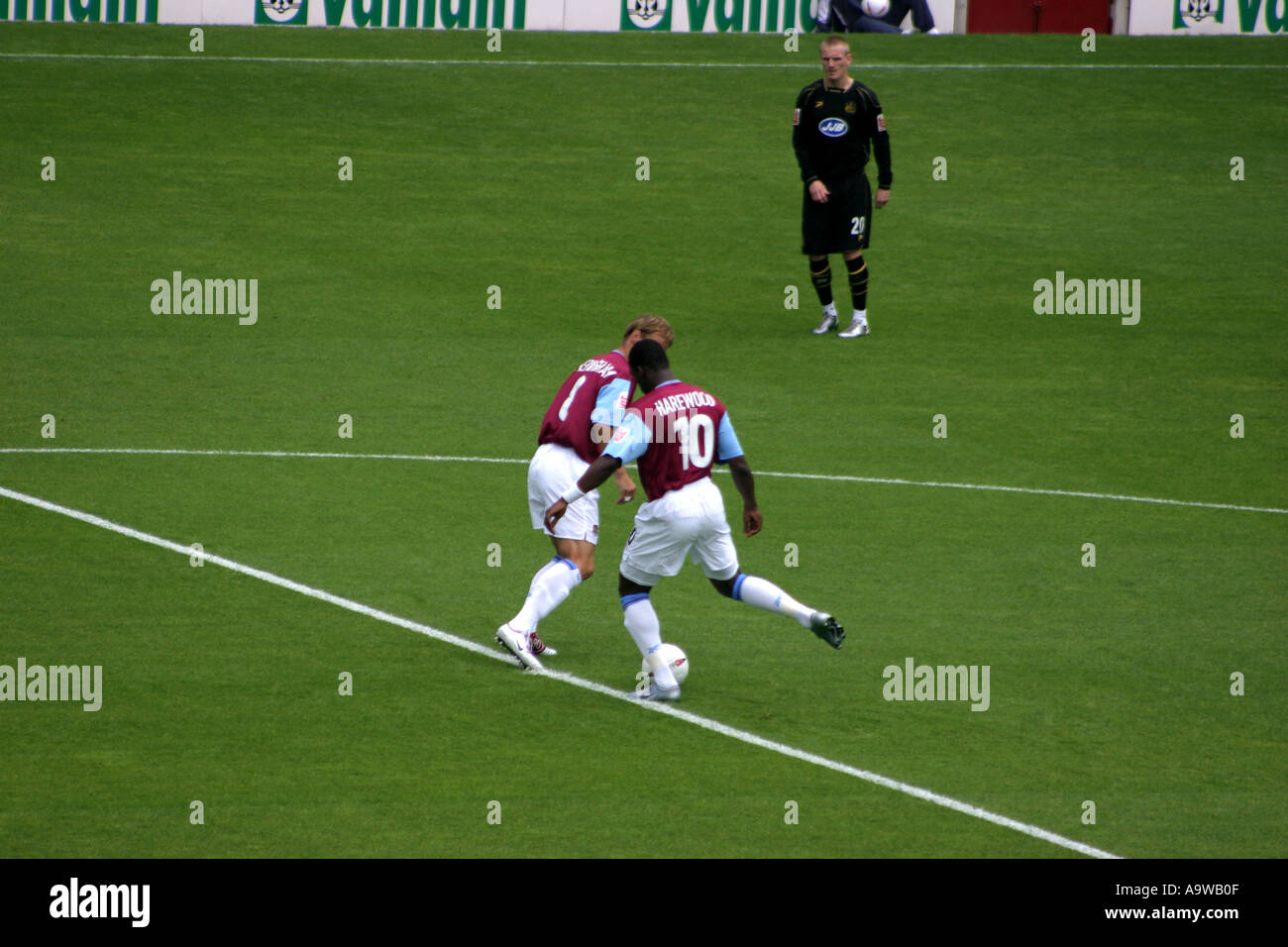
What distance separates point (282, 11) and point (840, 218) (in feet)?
47.8

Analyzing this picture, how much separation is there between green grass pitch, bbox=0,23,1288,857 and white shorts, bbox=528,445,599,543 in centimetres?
85

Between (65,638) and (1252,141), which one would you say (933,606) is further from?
(1252,141)

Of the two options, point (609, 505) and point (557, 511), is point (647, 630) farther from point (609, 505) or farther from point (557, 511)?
point (609, 505)

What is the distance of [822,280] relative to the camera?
19766 millimetres

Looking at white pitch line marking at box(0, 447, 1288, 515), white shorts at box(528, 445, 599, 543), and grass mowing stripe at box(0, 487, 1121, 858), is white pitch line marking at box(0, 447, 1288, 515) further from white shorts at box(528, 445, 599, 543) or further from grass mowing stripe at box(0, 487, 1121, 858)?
white shorts at box(528, 445, 599, 543)

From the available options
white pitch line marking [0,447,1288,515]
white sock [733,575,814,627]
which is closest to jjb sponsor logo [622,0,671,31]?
white pitch line marking [0,447,1288,515]

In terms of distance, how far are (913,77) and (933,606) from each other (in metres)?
19.3

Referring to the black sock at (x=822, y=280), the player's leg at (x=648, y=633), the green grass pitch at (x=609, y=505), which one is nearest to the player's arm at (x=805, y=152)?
the black sock at (x=822, y=280)

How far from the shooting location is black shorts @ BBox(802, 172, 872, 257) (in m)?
18.9

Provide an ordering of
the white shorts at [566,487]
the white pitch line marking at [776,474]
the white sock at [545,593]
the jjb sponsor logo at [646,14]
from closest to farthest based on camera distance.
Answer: the white sock at [545,593] → the white shorts at [566,487] → the white pitch line marking at [776,474] → the jjb sponsor logo at [646,14]

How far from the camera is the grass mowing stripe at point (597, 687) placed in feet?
27.3

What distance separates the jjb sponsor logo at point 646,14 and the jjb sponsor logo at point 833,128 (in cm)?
1263

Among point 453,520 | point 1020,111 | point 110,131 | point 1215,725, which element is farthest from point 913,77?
point 1215,725

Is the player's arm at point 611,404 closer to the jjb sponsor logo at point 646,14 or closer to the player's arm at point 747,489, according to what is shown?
the player's arm at point 747,489
